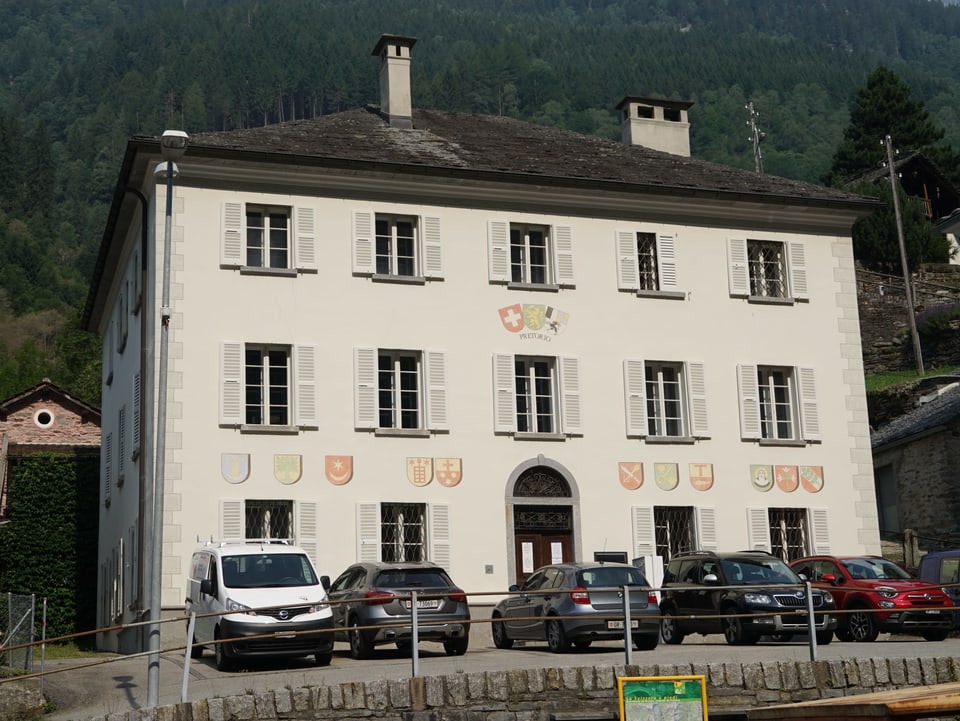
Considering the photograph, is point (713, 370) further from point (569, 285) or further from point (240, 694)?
point (240, 694)

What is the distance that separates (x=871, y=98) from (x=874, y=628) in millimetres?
56786

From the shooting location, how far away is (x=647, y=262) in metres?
32.3

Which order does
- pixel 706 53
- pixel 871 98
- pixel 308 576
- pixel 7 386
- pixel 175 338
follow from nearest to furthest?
pixel 308 576, pixel 175 338, pixel 871 98, pixel 7 386, pixel 706 53

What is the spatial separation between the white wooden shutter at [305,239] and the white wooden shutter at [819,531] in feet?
40.6

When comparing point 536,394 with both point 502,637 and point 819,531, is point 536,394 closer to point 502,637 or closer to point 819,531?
point 819,531

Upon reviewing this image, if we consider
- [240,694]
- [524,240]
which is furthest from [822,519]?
→ [240,694]

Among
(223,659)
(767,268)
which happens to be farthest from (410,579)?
(767,268)

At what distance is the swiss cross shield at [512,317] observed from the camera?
30484 millimetres

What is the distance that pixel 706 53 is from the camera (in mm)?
167375

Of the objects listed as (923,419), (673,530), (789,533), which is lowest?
(789,533)

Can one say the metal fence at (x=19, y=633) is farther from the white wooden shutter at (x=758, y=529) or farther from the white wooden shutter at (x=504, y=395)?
the white wooden shutter at (x=758, y=529)

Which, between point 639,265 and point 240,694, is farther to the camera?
point 639,265

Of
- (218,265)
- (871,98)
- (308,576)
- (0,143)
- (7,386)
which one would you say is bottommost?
(308,576)

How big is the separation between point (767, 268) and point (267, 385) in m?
12.4
